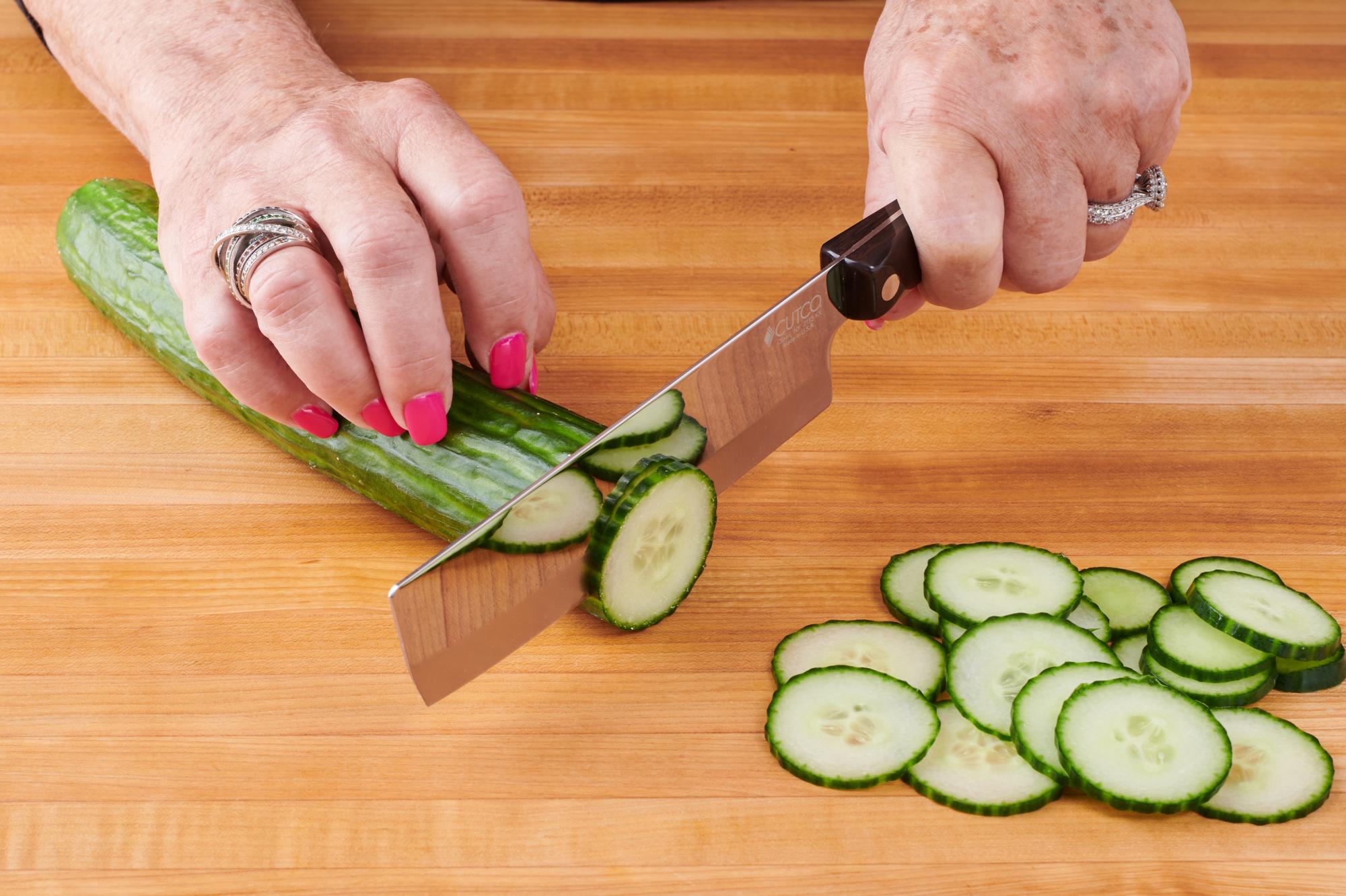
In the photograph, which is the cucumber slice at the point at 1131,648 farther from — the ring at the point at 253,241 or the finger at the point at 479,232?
the ring at the point at 253,241

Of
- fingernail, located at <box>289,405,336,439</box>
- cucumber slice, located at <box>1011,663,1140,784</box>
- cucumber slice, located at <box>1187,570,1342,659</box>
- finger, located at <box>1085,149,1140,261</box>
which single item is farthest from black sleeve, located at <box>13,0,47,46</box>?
cucumber slice, located at <box>1187,570,1342,659</box>

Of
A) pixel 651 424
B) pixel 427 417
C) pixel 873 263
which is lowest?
pixel 427 417

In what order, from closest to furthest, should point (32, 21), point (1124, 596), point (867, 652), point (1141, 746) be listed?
point (1141, 746), point (867, 652), point (1124, 596), point (32, 21)

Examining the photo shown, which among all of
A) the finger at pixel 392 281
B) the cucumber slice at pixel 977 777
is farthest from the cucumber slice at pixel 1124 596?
the finger at pixel 392 281

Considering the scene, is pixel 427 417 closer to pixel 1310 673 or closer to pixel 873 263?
pixel 873 263

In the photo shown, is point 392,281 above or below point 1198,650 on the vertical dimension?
above

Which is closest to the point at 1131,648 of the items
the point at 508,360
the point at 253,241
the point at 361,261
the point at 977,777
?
the point at 977,777

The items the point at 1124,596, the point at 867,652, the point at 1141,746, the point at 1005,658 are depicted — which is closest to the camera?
the point at 1141,746
